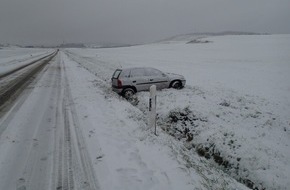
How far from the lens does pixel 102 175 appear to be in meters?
4.94

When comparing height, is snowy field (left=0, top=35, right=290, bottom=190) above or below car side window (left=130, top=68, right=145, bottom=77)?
below

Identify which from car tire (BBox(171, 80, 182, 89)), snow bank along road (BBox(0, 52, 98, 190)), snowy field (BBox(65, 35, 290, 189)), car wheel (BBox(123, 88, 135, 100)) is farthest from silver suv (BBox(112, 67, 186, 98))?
snow bank along road (BBox(0, 52, 98, 190))

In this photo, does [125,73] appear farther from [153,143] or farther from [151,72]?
[153,143]

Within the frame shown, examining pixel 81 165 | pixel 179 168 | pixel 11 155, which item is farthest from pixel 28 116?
pixel 179 168

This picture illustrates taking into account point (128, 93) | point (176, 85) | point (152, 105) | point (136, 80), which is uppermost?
point (152, 105)

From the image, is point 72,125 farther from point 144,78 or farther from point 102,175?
point 144,78

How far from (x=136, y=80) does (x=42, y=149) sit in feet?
26.0

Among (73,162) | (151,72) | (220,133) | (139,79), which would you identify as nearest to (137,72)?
(139,79)

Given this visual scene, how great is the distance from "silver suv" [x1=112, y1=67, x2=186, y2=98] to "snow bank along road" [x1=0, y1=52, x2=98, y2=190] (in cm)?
335

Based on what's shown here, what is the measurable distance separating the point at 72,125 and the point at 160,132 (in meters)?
2.75

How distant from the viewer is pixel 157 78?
559 inches

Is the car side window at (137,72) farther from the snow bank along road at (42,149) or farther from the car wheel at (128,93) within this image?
the snow bank along road at (42,149)

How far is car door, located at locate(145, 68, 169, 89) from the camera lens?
13977mm

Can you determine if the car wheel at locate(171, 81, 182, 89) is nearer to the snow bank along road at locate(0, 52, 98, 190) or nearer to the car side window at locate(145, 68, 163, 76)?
the car side window at locate(145, 68, 163, 76)
